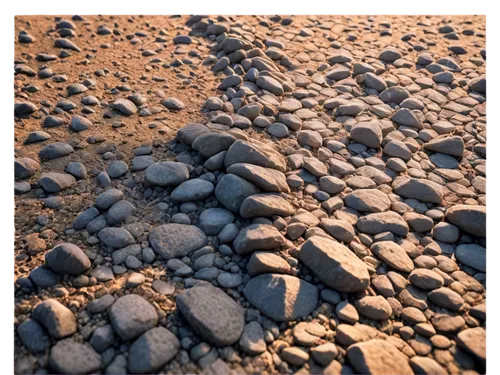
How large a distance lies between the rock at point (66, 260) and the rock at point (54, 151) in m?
0.87

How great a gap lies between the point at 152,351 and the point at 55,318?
1.43ft

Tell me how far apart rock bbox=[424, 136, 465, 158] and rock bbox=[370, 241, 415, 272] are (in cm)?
111

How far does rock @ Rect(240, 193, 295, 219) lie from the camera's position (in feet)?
7.36

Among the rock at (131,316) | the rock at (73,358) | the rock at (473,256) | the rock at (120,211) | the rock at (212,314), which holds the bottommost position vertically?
the rock at (73,358)

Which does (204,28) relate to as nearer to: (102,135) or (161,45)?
(161,45)

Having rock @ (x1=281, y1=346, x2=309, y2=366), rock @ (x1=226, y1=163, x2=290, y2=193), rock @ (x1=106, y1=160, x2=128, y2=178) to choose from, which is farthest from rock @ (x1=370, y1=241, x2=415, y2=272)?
rock @ (x1=106, y1=160, x2=128, y2=178)

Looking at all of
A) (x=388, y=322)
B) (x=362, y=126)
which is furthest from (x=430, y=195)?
(x=388, y=322)

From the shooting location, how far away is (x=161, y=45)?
4.17m

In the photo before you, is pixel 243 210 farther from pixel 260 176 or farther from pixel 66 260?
pixel 66 260

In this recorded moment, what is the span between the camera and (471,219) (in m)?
2.33

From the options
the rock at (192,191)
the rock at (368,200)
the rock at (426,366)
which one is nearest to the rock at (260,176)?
the rock at (192,191)

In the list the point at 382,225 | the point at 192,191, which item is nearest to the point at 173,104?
the point at 192,191

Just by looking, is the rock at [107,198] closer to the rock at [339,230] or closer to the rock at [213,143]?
the rock at [213,143]

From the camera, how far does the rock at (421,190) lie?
2561 mm
